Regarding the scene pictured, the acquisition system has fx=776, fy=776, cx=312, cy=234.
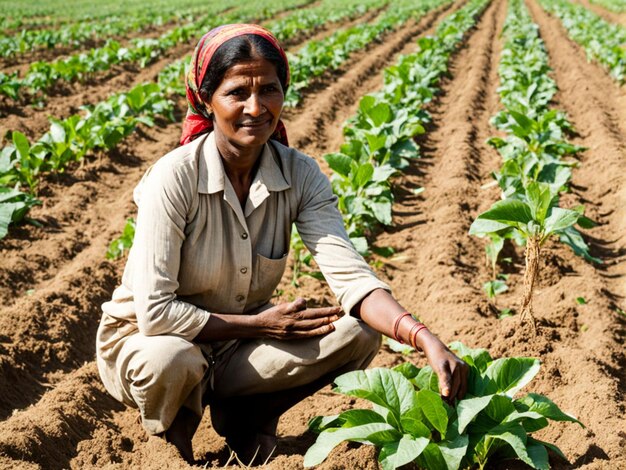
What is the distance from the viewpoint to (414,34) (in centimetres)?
1944

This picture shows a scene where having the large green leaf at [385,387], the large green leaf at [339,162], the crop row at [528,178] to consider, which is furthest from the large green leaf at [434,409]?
the large green leaf at [339,162]

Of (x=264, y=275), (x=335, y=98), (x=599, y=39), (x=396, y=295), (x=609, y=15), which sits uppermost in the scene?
(x=264, y=275)

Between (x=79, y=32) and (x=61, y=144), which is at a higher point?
(x=61, y=144)

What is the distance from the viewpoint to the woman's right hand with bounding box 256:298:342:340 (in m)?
2.69

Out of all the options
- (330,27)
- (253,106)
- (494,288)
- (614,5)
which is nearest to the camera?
(253,106)

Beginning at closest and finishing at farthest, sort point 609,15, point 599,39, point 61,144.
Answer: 1. point 61,144
2. point 599,39
3. point 609,15

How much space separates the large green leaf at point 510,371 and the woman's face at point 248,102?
3.66ft

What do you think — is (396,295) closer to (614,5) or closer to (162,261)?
(162,261)

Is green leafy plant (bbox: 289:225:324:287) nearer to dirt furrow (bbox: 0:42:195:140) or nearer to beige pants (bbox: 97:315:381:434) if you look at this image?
beige pants (bbox: 97:315:381:434)

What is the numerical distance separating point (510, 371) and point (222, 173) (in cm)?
121

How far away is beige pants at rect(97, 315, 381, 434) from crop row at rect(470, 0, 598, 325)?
1.14 m

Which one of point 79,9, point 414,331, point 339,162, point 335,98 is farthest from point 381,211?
point 79,9

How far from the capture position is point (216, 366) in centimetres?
290

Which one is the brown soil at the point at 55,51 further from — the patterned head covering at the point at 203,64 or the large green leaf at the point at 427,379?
the large green leaf at the point at 427,379
